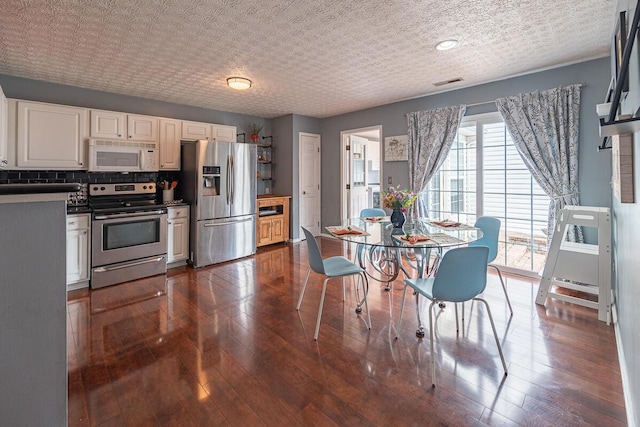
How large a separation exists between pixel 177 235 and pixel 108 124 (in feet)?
5.40

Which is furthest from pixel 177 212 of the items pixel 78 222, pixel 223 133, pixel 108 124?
pixel 223 133

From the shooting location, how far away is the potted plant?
19.0 ft

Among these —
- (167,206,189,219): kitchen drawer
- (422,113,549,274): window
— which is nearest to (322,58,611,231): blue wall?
(422,113,549,274): window

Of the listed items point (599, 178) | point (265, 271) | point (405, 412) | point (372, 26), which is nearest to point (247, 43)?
point (372, 26)

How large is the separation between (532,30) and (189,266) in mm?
4726

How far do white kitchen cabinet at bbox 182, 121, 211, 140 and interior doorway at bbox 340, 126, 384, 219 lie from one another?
2.43 m

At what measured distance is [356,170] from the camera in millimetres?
6391

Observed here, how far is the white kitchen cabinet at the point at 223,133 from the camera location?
515 centimetres

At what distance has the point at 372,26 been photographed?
2.62 metres

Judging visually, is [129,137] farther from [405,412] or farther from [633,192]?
[633,192]

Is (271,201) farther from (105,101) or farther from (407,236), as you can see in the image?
(407,236)

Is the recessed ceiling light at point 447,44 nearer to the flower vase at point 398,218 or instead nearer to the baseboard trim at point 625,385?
the flower vase at point 398,218

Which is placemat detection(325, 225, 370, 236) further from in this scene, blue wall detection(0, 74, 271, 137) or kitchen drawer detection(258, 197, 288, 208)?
blue wall detection(0, 74, 271, 137)

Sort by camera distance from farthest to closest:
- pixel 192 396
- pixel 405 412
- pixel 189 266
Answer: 1. pixel 189 266
2. pixel 192 396
3. pixel 405 412
